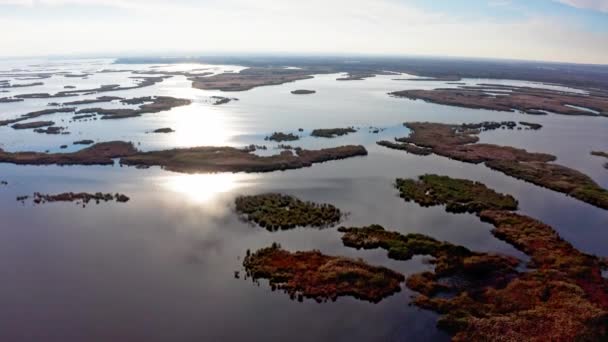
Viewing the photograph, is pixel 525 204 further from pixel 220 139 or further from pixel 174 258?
pixel 220 139

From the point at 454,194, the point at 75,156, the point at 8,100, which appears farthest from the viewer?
the point at 8,100

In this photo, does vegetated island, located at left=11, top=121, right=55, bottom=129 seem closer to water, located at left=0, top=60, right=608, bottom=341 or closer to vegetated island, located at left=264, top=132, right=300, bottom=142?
water, located at left=0, top=60, right=608, bottom=341

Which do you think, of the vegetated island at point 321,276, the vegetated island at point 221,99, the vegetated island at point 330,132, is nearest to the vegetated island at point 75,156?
the vegetated island at point 330,132

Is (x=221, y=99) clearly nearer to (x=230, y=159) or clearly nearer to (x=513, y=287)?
(x=230, y=159)

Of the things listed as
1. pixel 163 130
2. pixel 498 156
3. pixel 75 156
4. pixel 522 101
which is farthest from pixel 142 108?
pixel 522 101

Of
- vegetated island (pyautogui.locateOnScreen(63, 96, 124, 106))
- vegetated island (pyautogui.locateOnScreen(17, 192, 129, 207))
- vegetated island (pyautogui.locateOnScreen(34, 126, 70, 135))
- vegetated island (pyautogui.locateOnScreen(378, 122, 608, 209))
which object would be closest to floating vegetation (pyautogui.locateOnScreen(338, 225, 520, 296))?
vegetated island (pyautogui.locateOnScreen(378, 122, 608, 209))

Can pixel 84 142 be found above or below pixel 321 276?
above

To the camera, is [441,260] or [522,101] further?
[522,101]
